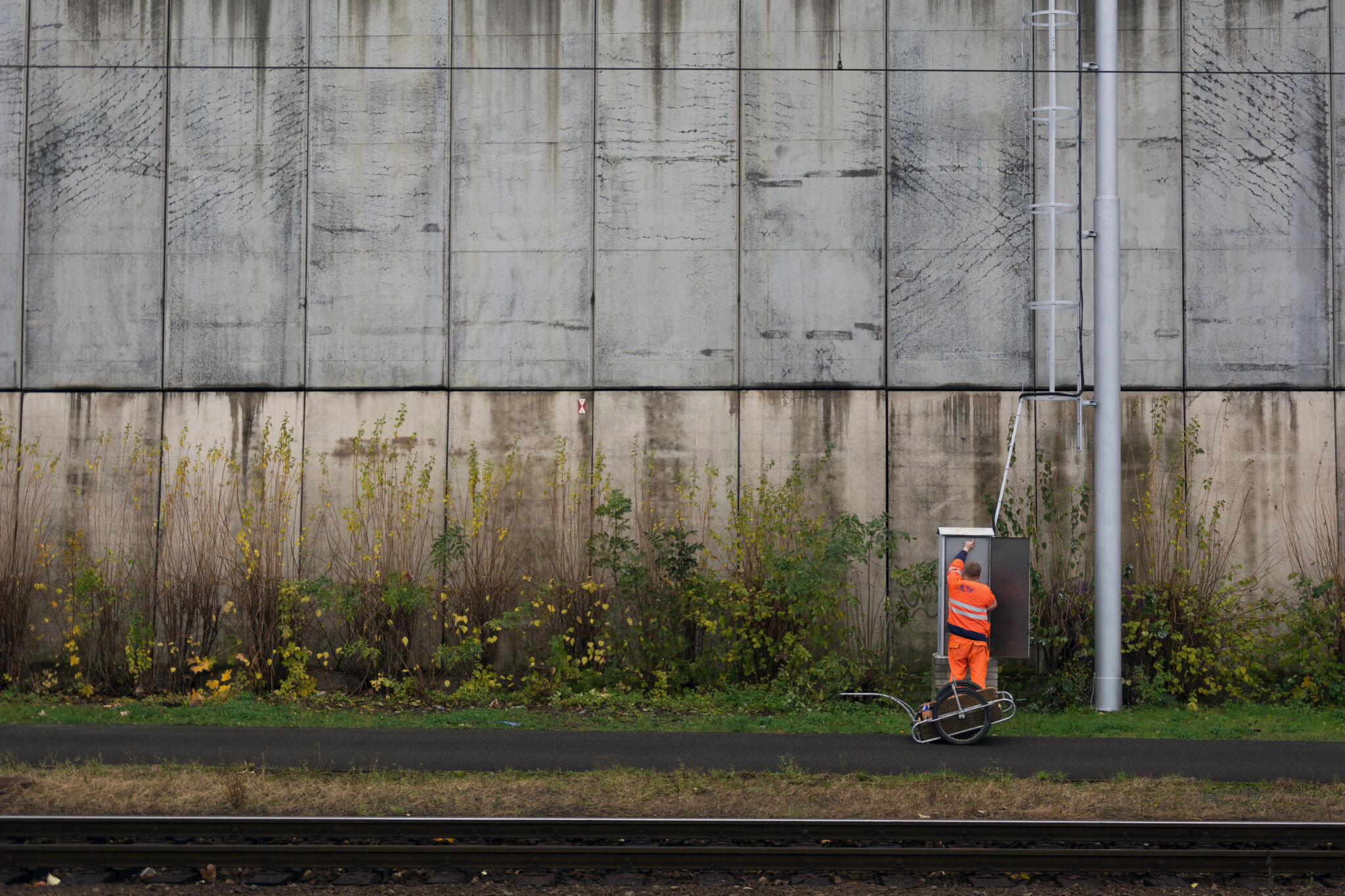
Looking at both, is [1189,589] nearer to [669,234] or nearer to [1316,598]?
[1316,598]

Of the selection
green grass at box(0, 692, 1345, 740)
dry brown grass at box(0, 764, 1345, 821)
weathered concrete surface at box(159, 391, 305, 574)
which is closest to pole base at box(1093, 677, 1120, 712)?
green grass at box(0, 692, 1345, 740)

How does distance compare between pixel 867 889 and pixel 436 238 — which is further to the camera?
pixel 436 238

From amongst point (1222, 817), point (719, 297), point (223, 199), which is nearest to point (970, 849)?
point (1222, 817)

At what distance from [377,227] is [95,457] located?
4.51 m

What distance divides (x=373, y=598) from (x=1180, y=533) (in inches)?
381

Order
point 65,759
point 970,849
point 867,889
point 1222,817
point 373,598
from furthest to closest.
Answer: point 373,598 < point 65,759 < point 1222,817 < point 970,849 < point 867,889

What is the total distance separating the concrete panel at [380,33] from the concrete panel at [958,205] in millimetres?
5759

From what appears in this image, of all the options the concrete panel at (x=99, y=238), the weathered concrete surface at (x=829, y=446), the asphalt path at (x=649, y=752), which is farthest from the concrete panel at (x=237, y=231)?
the weathered concrete surface at (x=829, y=446)

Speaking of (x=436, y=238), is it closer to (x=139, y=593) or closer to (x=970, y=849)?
(x=139, y=593)

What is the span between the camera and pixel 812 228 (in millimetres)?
13945

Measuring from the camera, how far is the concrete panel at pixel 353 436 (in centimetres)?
1383

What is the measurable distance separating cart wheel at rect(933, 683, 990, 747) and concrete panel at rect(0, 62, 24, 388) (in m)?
11.8

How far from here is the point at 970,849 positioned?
7.07m

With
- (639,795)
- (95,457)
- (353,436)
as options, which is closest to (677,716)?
(639,795)
